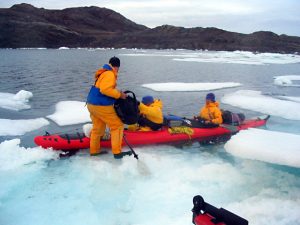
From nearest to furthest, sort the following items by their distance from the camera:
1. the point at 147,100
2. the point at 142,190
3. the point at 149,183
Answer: the point at 142,190 → the point at 149,183 → the point at 147,100

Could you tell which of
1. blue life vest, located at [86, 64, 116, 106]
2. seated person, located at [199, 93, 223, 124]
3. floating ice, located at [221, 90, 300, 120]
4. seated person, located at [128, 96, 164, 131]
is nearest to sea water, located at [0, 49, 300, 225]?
Result: seated person, located at [128, 96, 164, 131]

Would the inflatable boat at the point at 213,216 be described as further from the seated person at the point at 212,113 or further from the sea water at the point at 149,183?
the seated person at the point at 212,113

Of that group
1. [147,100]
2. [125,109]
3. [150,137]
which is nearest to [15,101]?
[147,100]

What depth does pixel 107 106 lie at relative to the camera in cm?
532

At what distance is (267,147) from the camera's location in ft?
17.0

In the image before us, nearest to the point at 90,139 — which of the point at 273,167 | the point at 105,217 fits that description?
the point at 105,217

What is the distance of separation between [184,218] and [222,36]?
71421 mm

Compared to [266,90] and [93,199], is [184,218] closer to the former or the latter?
[93,199]

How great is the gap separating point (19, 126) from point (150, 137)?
3172mm

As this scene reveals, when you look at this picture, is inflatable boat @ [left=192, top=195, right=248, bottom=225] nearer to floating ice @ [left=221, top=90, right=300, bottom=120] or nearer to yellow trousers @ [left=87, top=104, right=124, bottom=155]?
yellow trousers @ [left=87, top=104, right=124, bottom=155]

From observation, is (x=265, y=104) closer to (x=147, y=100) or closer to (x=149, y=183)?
(x=147, y=100)

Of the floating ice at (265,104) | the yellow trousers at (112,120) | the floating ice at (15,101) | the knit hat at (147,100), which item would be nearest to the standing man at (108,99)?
the yellow trousers at (112,120)

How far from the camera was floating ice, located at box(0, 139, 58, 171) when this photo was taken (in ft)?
16.8

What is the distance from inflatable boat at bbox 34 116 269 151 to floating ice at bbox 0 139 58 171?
0.18 m
